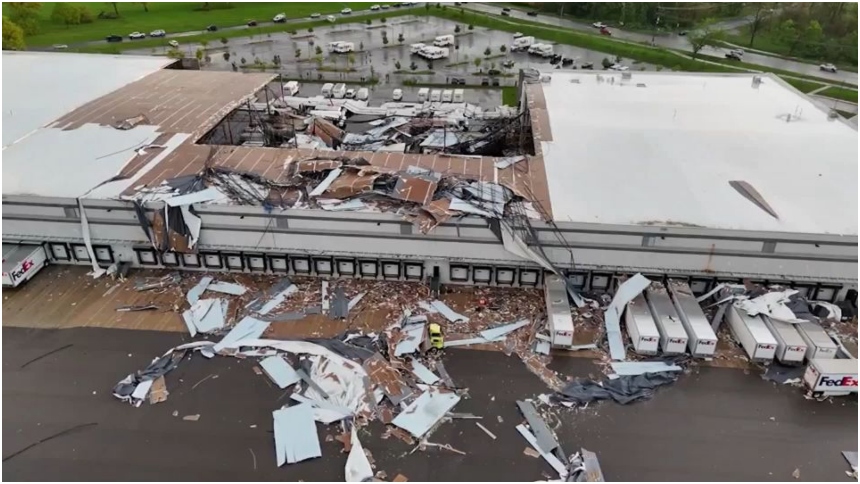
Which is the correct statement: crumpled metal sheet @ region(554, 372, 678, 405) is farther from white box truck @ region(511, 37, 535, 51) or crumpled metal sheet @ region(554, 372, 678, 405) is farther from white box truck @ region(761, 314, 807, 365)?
white box truck @ region(511, 37, 535, 51)

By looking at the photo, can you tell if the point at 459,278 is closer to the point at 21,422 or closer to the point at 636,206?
the point at 636,206

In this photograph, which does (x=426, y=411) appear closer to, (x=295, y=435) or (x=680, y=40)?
(x=295, y=435)

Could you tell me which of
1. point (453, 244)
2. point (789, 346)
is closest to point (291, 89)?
point (453, 244)

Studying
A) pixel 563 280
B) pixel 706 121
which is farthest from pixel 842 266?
pixel 706 121

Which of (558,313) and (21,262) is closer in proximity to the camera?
(558,313)

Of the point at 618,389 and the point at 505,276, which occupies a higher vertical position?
the point at 505,276

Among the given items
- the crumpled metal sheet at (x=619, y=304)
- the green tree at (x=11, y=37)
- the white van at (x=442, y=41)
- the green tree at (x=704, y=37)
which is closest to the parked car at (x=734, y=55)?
the green tree at (x=704, y=37)
